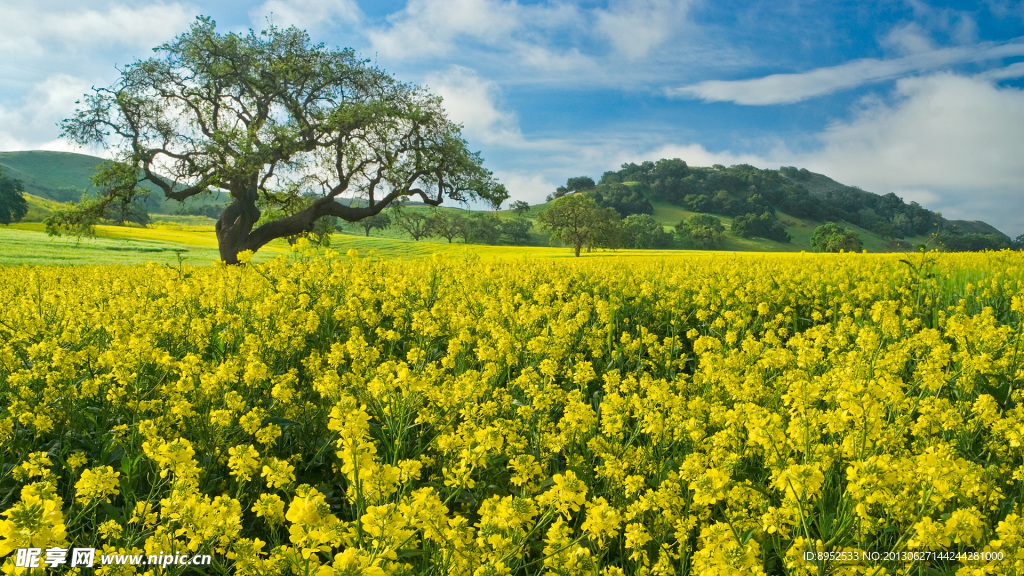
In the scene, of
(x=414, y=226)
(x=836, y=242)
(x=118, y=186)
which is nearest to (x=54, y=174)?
(x=414, y=226)

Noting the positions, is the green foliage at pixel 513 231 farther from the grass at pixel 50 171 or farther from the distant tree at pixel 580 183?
the grass at pixel 50 171

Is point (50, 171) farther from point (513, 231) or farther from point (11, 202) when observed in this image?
point (513, 231)

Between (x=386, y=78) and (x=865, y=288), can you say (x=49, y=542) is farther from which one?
(x=386, y=78)

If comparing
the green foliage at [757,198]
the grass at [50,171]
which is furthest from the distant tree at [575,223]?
the grass at [50,171]

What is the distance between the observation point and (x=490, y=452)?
2.85m

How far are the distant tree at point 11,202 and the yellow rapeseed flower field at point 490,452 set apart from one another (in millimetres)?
80662

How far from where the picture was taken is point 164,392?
139 inches

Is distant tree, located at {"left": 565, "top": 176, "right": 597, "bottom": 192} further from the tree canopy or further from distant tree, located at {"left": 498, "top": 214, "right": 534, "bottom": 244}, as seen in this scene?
the tree canopy

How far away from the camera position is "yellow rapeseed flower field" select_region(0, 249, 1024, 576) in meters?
1.96

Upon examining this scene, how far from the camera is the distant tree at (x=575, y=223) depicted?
64581 mm

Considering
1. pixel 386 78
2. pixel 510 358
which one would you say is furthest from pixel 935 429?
pixel 386 78

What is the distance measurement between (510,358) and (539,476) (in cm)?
152

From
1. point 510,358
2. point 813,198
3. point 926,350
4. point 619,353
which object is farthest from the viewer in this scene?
point 813,198

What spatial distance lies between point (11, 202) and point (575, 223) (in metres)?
69.4
